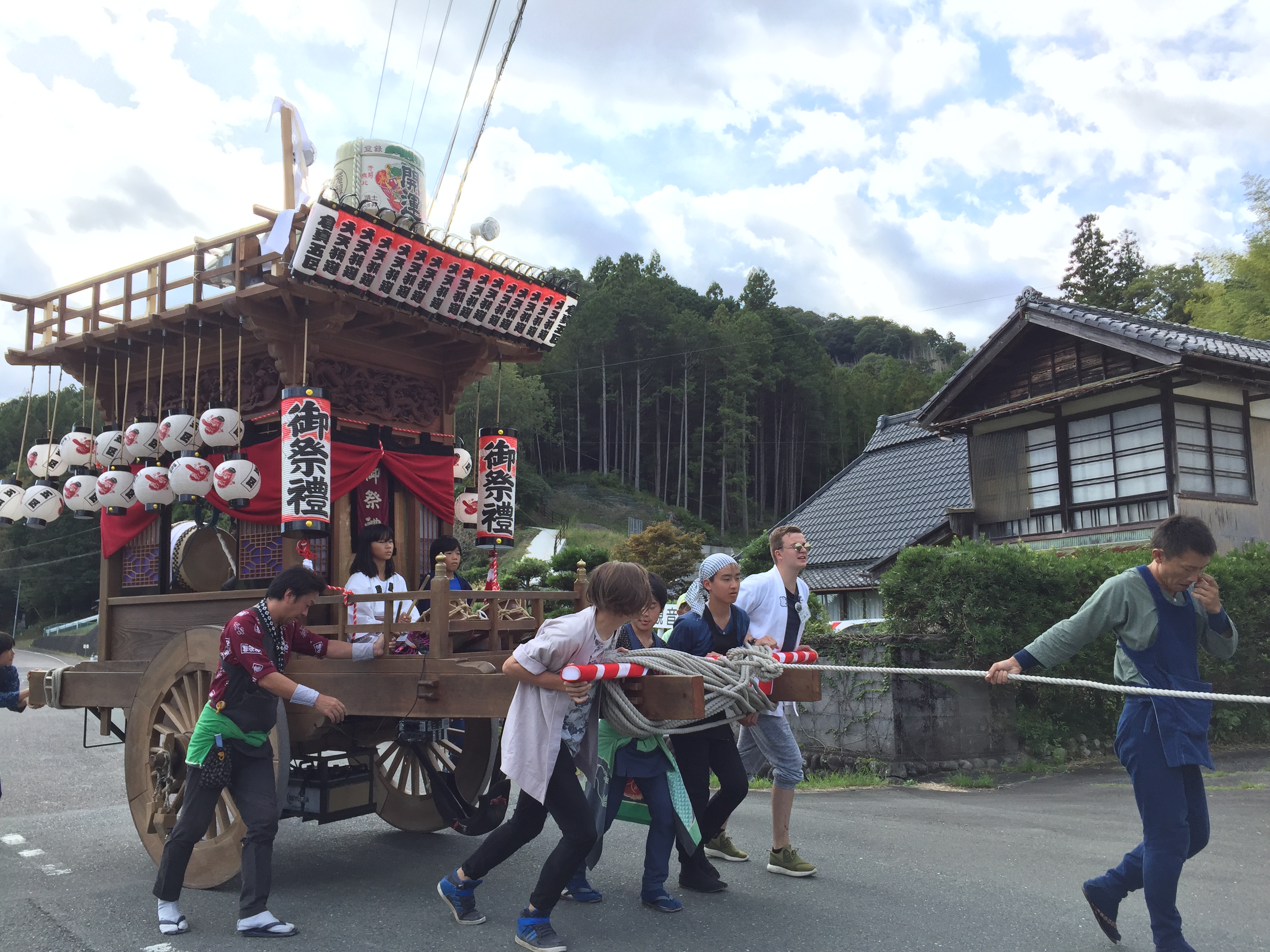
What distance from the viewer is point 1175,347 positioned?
1243cm

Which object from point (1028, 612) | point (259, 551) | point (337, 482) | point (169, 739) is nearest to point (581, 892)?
point (169, 739)

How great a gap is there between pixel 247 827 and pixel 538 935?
5.37ft

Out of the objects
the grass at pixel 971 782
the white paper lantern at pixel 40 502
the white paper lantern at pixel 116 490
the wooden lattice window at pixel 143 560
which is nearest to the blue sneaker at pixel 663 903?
the wooden lattice window at pixel 143 560

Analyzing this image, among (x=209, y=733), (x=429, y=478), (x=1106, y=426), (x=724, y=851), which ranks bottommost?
(x=724, y=851)

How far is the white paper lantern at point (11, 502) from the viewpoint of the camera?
8.12 metres

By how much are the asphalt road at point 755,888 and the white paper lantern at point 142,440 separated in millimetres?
2966

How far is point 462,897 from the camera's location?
4613mm

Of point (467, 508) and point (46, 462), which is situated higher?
point (46, 462)

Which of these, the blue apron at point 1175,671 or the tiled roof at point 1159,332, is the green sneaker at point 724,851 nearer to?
the blue apron at point 1175,671

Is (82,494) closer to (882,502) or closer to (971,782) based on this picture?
(971,782)

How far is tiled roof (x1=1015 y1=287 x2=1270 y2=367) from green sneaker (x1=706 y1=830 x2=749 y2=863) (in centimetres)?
999

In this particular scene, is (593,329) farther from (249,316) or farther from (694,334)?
(249,316)

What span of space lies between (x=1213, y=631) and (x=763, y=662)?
1.98 m

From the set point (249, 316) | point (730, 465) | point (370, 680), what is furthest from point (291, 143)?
point (730, 465)
